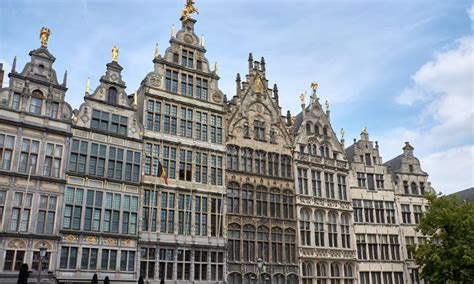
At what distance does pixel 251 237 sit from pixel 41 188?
49.7ft

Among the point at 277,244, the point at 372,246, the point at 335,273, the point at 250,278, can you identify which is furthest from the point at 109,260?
the point at 372,246

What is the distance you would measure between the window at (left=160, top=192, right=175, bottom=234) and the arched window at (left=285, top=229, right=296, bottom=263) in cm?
978

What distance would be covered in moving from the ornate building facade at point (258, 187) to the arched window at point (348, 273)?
5.32 metres

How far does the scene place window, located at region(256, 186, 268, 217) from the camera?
36.2 m

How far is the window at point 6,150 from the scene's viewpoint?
27.2 metres

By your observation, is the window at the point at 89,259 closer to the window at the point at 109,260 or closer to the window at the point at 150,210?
the window at the point at 109,260

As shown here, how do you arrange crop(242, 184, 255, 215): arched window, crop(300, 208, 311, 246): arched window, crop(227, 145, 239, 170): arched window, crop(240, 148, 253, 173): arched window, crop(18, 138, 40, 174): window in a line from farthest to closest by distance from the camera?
1. crop(300, 208, 311, 246): arched window
2. crop(240, 148, 253, 173): arched window
3. crop(227, 145, 239, 170): arched window
4. crop(242, 184, 255, 215): arched window
5. crop(18, 138, 40, 174): window

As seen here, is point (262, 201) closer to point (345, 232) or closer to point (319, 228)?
point (319, 228)

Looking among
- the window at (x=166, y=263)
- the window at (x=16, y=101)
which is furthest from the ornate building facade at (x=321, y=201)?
the window at (x=16, y=101)

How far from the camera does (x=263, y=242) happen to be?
116 ft

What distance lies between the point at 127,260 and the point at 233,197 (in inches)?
364

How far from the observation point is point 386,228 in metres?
42.3

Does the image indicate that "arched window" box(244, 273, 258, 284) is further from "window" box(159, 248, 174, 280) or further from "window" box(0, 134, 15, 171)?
"window" box(0, 134, 15, 171)

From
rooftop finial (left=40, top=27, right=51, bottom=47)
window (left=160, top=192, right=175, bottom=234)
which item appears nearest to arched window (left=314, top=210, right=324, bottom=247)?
window (left=160, top=192, right=175, bottom=234)
